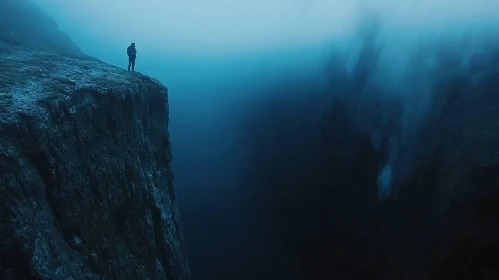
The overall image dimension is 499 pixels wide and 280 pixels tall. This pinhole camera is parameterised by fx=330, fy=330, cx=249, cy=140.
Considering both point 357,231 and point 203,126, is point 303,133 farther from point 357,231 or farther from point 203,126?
point 203,126

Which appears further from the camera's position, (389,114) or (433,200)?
(389,114)

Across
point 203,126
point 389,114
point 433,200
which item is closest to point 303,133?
point 389,114

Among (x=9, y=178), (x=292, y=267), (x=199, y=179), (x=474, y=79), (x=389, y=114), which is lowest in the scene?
(x=292, y=267)

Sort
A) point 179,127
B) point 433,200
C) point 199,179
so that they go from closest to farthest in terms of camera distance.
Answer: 1. point 433,200
2. point 199,179
3. point 179,127
